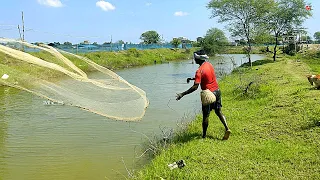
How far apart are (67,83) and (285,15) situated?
27388 millimetres

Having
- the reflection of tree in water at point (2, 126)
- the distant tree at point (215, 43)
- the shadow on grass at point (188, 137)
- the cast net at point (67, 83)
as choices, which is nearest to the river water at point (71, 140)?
the reflection of tree in water at point (2, 126)

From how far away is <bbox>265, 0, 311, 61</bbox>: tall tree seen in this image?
29984mm

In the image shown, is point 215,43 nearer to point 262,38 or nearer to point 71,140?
point 262,38

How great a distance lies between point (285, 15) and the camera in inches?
1181

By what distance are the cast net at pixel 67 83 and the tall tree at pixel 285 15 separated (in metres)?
25.5

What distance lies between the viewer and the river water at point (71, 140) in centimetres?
660

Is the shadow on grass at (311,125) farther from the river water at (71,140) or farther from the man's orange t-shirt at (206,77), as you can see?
the river water at (71,140)

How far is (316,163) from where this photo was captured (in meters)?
4.91

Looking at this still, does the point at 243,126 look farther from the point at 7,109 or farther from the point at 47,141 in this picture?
the point at 7,109

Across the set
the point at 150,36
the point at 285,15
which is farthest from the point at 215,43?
the point at 150,36

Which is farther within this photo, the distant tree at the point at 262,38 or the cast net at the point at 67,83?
the distant tree at the point at 262,38

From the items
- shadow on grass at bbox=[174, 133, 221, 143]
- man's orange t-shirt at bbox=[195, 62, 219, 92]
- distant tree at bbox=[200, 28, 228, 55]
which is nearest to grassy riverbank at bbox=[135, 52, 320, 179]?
shadow on grass at bbox=[174, 133, 221, 143]

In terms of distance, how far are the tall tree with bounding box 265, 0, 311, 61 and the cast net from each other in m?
25.5

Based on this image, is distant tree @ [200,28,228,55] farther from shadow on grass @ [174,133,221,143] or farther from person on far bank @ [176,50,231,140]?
person on far bank @ [176,50,231,140]
